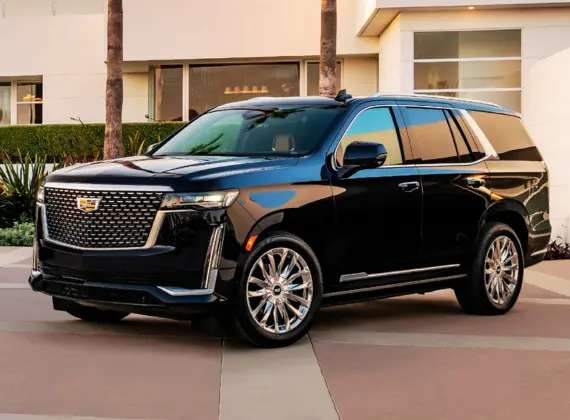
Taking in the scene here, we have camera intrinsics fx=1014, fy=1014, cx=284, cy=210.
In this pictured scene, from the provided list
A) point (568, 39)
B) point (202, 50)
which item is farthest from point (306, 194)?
point (202, 50)

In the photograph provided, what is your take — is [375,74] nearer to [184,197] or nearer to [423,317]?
[423,317]

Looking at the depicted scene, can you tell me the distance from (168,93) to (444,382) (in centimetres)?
2206

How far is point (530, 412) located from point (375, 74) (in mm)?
21358

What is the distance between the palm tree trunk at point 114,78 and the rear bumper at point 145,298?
12701 mm

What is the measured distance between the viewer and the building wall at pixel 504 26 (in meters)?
21.4

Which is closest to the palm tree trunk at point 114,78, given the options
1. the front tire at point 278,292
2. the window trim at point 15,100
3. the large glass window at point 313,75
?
the large glass window at point 313,75

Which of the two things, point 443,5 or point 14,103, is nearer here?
point 443,5

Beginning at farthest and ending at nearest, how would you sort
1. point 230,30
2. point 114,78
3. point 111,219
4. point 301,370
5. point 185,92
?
point 185,92, point 230,30, point 114,78, point 111,219, point 301,370

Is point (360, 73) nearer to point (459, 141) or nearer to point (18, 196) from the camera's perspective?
point (18, 196)

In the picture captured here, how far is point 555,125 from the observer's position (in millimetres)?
17859

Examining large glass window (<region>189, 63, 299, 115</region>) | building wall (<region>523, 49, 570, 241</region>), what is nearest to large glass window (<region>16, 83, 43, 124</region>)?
large glass window (<region>189, 63, 299, 115</region>)

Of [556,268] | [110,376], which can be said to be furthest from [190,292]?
[556,268]

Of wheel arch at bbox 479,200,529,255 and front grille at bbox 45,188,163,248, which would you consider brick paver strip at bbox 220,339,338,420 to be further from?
wheel arch at bbox 479,200,529,255

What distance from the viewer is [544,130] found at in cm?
1861
